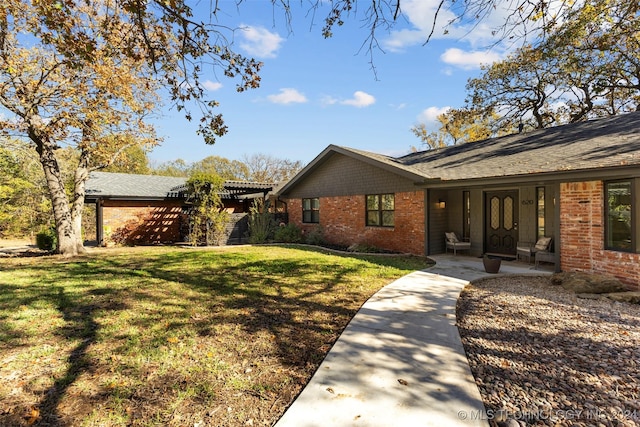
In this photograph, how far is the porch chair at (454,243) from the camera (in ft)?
35.3

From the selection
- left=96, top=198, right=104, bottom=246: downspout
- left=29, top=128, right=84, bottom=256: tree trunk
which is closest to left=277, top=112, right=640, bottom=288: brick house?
left=96, top=198, right=104, bottom=246: downspout

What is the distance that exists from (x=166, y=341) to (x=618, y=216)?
8889mm

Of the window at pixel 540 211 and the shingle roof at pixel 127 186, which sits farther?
the shingle roof at pixel 127 186

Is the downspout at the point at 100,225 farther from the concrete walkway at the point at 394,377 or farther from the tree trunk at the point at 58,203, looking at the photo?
the concrete walkway at the point at 394,377

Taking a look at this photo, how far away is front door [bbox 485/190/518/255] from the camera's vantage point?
33.4ft

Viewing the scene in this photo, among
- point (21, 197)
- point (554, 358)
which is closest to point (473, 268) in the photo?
point (554, 358)

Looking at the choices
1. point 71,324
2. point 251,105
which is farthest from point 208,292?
point 251,105

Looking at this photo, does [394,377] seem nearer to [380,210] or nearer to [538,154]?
[538,154]

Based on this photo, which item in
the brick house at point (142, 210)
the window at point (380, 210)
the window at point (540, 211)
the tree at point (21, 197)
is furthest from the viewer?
the tree at point (21, 197)

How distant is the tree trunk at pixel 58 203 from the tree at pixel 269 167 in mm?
25999

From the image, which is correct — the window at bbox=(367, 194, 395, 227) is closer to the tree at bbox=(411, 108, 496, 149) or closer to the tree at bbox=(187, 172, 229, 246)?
the tree at bbox=(187, 172, 229, 246)

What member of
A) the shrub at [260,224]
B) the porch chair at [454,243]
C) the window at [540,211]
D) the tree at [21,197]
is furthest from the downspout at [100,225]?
the window at [540,211]

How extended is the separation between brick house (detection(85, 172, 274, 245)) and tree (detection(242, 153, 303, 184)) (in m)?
19.2

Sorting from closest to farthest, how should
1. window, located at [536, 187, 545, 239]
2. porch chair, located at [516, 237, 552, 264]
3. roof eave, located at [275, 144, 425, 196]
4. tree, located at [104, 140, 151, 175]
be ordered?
1. porch chair, located at [516, 237, 552, 264]
2. window, located at [536, 187, 545, 239]
3. roof eave, located at [275, 144, 425, 196]
4. tree, located at [104, 140, 151, 175]
